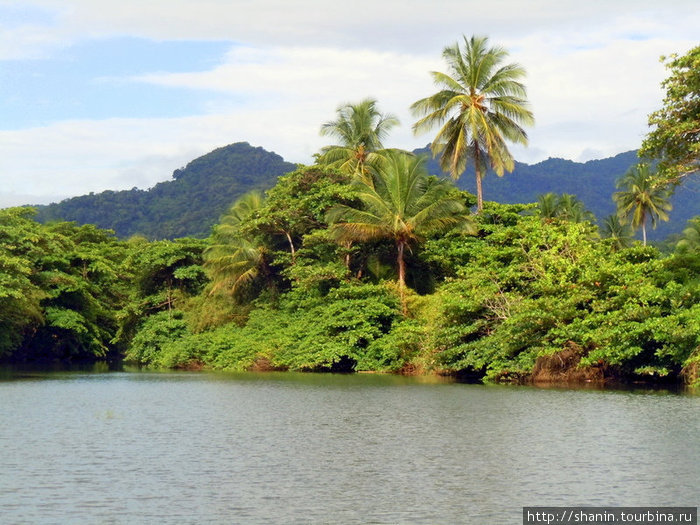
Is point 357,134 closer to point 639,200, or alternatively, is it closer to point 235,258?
point 235,258

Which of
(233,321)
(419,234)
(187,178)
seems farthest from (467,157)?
(187,178)

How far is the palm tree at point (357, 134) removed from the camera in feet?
152

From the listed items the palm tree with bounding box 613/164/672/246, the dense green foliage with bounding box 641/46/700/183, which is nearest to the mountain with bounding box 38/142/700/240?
the palm tree with bounding box 613/164/672/246

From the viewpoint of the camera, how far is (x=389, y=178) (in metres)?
39.0

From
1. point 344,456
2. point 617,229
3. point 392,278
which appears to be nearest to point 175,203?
point 617,229

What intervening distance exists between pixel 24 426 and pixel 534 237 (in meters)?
21.0

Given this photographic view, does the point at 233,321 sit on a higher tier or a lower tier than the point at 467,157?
lower

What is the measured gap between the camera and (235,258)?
4559cm

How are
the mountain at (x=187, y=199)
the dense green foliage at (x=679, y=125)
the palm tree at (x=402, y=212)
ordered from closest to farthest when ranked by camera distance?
the dense green foliage at (x=679, y=125)
the palm tree at (x=402, y=212)
the mountain at (x=187, y=199)

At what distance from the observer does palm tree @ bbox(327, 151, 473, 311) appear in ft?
127

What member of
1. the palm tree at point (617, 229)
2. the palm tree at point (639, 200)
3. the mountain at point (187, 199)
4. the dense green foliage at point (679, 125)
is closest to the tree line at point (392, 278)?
the dense green foliage at point (679, 125)

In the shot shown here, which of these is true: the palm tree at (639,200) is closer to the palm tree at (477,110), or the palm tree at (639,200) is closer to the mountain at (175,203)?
the palm tree at (477,110)

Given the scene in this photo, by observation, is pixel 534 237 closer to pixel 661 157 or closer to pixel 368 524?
pixel 661 157

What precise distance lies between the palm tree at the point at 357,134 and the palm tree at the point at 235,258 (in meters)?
5.62
